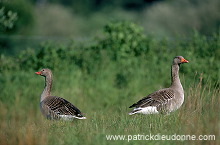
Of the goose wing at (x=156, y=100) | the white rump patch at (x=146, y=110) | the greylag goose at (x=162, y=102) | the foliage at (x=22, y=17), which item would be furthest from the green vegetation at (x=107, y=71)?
the foliage at (x=22, y=17)

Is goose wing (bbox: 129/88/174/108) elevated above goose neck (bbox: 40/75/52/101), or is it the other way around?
goose neck (bbox: 40/75/52/101)

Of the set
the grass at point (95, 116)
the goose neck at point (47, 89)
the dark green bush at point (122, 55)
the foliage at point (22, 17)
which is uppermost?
the foliage at point (22, 17)

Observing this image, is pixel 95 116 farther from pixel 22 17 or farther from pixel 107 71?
pixel 22 17

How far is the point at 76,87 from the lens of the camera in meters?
15.4

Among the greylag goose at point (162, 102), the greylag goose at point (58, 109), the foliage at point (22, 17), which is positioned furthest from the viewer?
the foliage at point (22, 17)

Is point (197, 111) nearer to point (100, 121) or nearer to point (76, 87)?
point (100, 121)

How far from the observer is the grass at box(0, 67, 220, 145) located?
805 cm

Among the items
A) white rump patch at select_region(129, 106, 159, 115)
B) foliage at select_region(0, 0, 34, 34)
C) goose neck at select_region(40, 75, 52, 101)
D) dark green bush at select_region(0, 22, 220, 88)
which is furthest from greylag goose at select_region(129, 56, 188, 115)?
foliage at select_region(0, 0, 34, 34)

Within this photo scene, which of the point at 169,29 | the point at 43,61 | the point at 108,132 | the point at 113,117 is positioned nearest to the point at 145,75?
the point at 43,61

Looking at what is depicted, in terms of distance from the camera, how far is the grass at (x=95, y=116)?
26.4 feet

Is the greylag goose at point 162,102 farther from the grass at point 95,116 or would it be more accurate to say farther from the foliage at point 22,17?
the foliage at point 22,17

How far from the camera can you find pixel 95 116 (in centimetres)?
1018

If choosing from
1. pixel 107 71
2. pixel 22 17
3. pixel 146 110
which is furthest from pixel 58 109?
pixel 22 17

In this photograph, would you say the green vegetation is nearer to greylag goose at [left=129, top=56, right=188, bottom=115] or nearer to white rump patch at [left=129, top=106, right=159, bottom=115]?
white rump patch at [left=129, top=106, right=159, bottom=115]
